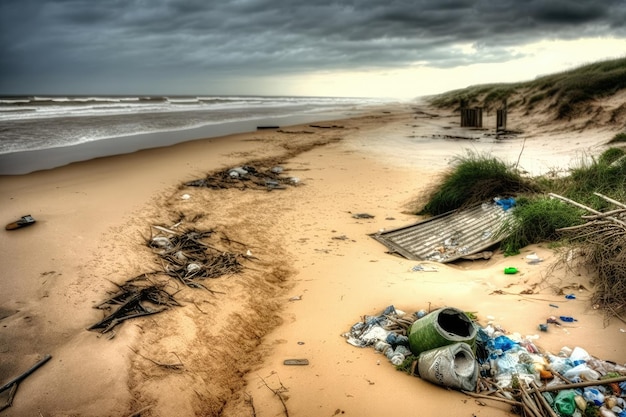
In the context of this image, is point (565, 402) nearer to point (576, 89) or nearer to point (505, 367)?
point (505, 367)

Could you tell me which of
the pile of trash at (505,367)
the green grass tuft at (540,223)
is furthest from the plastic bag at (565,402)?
the green grass tuft at (540,223)

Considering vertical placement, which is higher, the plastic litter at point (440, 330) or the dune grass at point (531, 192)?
the dune grass at point (531, 192)

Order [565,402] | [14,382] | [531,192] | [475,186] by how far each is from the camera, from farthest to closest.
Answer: [475,186] → [531,192] → [14,382] → [565,402]

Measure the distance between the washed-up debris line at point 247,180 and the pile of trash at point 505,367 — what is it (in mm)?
7010

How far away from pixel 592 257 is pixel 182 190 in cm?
803

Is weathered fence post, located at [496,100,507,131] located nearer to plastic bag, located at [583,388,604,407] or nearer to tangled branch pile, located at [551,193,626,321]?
tangled branch pile, located at [551,193,626,321]

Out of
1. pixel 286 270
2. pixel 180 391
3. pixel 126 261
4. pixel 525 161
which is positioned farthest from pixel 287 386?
pixel 525 161

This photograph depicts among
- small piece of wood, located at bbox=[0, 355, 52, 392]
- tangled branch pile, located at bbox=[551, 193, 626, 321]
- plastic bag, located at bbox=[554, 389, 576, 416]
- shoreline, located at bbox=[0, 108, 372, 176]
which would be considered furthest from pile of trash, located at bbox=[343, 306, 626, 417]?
shoreline, located at bbox=[0, 108, 372, 176]

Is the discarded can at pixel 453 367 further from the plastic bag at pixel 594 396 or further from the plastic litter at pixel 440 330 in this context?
the plastic bag at pixel 594 396

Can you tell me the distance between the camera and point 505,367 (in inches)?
139

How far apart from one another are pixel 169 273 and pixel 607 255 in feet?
17.5

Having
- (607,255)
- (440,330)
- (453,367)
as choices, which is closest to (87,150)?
(440,330)

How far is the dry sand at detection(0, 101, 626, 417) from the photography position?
3.48 meters

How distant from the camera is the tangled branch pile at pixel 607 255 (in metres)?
4.14
